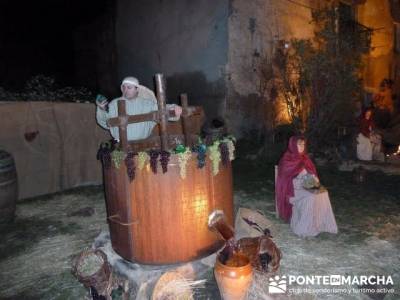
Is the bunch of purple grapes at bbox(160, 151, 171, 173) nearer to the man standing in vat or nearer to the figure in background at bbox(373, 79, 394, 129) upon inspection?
the man standing in vat

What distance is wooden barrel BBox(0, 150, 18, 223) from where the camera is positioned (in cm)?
699

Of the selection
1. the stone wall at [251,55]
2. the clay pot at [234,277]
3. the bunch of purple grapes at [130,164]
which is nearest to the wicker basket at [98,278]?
the bunch of purple grapes at [130,164]

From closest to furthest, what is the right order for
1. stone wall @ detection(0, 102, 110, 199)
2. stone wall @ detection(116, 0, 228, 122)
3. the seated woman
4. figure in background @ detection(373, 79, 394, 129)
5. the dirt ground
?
the dirt ground → the seated woman → stone wall @ detection(0, 102, 110, 199) → stone wall @ detection(116, 0, 228, 122) → figure in background @ detection(373, 79, 394, 129)

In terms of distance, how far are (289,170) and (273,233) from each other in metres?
1.15

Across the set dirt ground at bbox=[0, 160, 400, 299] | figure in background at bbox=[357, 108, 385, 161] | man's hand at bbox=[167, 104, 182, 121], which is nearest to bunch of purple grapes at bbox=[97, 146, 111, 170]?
man's hand at bbox=[167, 104, 182, 121]

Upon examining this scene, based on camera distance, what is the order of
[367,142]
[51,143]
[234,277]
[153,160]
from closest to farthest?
[234,277] < [153,160] < [51,143] < [367,142]

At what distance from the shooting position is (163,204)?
476cm

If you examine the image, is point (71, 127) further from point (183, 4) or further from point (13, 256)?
point (183, 4)

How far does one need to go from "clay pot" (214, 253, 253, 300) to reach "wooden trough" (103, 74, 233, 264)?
0.96m

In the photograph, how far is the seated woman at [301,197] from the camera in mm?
6129

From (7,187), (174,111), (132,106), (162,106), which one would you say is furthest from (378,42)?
(7,187)

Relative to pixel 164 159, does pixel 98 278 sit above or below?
below

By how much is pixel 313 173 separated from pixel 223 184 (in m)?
2.12

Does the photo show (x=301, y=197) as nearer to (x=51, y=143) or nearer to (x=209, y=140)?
(x=209, y=140)
